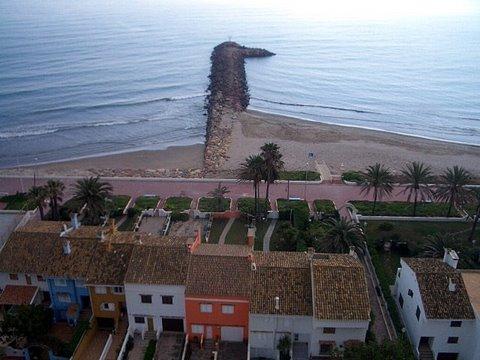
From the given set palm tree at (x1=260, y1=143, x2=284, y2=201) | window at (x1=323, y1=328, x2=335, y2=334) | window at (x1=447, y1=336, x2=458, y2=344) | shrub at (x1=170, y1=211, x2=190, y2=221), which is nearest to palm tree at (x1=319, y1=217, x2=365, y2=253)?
window at (x1=323, y1=328, x2=335, y2=334)

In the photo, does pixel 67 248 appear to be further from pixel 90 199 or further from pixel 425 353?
pixel 425 353

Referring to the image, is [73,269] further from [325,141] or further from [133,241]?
[325,141]

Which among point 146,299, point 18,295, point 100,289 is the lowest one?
point 18,295

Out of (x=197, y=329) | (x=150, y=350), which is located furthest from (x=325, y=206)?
(x=150, y=350)

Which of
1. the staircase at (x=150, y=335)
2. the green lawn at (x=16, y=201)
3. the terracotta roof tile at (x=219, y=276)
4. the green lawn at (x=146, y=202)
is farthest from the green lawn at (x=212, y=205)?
the staircase at (x=150, y=335)

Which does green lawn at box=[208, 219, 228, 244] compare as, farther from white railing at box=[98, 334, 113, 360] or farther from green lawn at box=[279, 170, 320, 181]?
white railing at box=[98, 334, 113, 360]

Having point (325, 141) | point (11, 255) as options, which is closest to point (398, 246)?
point (11, 255)

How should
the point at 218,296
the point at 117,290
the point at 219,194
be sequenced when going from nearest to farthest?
the point at 218,296
the point at 117,290
the point at 219,194

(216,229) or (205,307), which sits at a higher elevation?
(205,307)
